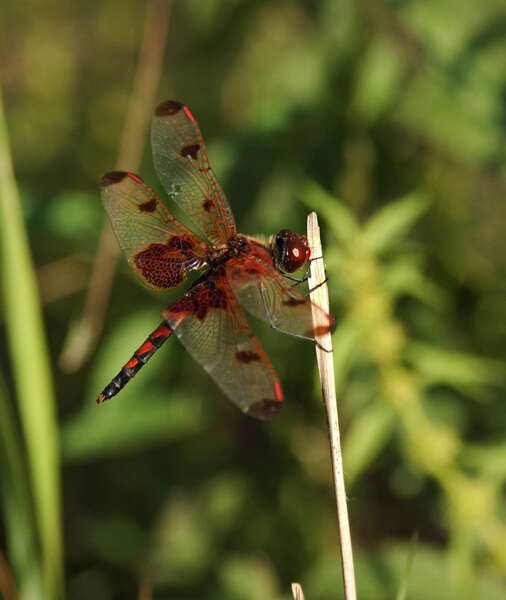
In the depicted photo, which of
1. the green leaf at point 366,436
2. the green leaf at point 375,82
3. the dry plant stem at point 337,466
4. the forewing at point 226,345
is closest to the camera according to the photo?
the dry plant stem at point 337,466

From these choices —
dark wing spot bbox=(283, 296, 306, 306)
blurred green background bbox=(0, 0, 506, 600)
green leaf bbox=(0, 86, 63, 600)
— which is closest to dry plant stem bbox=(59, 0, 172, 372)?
blurred green background bbox=(0, 0, 506, 600)

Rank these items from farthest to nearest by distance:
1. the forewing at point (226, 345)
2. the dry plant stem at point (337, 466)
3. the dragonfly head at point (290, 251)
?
the dragonfly head at point (290, 251), the forewing at point (226, 345), the dry plant stem at point (337, 466)

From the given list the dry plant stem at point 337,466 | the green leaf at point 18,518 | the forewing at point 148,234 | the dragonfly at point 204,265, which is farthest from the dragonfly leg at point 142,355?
the dry plant stem at point 337,466

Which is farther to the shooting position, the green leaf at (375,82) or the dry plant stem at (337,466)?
the green leaf at (375,82)

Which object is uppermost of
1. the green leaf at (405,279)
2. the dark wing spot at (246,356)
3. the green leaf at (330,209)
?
the green leaf at (330,209)

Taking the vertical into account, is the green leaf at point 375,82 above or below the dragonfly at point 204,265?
above

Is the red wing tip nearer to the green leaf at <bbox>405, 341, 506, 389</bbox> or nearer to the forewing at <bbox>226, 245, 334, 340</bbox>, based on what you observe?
the forewing at <bbox>226, 245, 334, 340</bbox>

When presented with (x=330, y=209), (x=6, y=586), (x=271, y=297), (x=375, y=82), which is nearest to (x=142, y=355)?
(x=271, y=297)

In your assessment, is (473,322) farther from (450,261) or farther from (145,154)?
(145,154)

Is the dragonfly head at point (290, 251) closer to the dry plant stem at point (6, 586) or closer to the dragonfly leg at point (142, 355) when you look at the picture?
the dragonfly leg at point (142, 355)
